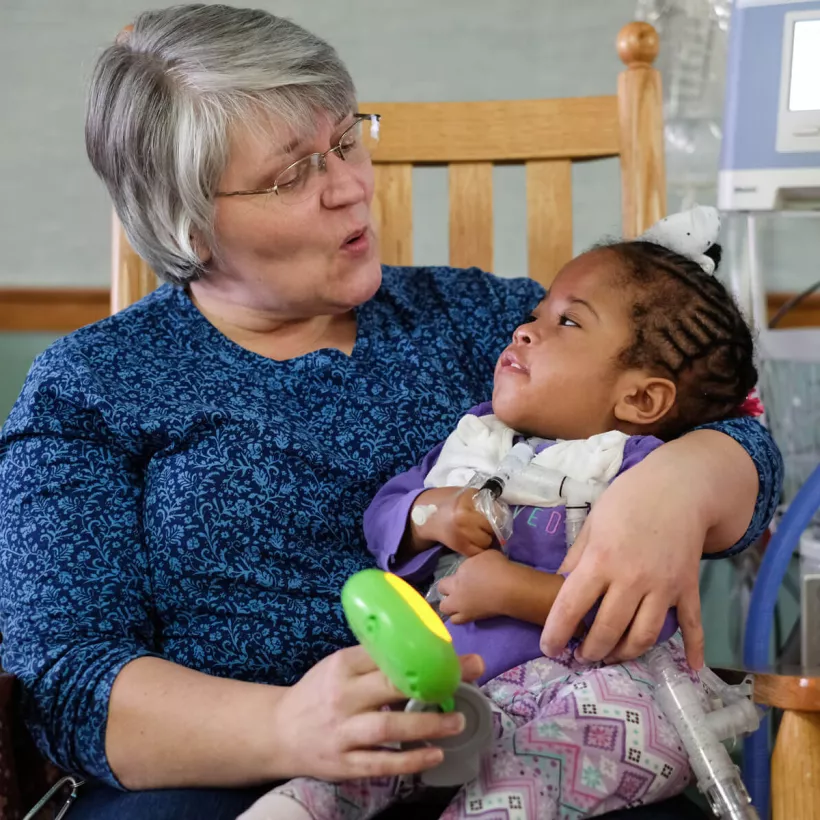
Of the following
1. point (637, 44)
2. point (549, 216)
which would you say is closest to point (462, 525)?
point (549, 216)

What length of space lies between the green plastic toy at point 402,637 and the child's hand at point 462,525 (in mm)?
287

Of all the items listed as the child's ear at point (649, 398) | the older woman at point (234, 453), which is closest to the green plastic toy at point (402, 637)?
the older woman at point (234, 453)

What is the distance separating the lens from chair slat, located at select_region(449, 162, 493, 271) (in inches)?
65.8

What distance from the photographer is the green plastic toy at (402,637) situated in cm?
76

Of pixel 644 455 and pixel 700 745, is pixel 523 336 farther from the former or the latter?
pixel 700 745

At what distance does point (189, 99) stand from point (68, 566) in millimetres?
549

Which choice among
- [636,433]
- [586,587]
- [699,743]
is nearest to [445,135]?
[636,433]

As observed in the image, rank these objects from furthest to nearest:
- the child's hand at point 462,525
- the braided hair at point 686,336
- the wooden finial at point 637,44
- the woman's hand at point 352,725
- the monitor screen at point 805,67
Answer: the monitor screen at point 805,67, the wooden finial at point 637,44, the braided hair at point 686,336, the child's hand at point 462,525, the woman's hand at point 352,725

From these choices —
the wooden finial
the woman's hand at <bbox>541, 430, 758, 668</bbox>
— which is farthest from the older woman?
the wooden finial

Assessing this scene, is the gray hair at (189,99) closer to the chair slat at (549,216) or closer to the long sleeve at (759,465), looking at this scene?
the chair slat at (549,216)

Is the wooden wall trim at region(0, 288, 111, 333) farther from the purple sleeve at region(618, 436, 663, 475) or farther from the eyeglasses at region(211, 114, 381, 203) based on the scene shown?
the purple sleeve at region(618, 436, 663, 475)

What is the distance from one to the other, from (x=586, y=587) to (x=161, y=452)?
21.1 inches

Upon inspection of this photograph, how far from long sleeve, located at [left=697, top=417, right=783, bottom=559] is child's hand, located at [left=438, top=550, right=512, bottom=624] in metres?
0.30

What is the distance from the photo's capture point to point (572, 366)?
1191 millimetres
